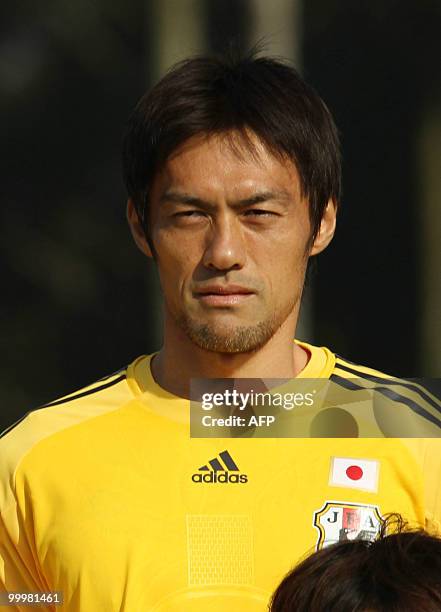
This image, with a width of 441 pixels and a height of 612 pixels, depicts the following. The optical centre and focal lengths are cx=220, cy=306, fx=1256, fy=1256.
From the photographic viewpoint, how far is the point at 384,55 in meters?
3.84

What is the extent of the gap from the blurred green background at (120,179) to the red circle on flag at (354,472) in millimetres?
1549

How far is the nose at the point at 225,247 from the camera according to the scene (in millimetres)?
2354

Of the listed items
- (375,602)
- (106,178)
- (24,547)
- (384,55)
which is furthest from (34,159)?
(375,602)

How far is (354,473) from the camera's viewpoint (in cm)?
230

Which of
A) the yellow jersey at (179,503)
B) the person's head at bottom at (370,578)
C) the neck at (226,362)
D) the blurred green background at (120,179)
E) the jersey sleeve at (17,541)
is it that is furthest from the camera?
the blurred green background at (120,179)

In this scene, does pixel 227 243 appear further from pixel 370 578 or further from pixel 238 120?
pixel 370 578

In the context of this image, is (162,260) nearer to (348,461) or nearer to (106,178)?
(348,461)

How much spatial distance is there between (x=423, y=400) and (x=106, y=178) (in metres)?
1.72

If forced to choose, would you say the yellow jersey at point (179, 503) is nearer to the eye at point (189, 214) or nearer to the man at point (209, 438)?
the man at point (209, 438)

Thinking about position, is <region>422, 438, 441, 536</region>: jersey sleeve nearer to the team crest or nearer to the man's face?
the team crest

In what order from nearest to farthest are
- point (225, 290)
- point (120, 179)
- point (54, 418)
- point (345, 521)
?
point (345, 521) → point (225, 290) → point (54, 418) → point (120, 179)

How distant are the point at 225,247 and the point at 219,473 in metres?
0.42

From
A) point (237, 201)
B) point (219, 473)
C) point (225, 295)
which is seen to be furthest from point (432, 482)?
point (237, 201)

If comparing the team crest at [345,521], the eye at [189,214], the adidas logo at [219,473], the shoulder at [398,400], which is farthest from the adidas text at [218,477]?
the eye at [189,214]
